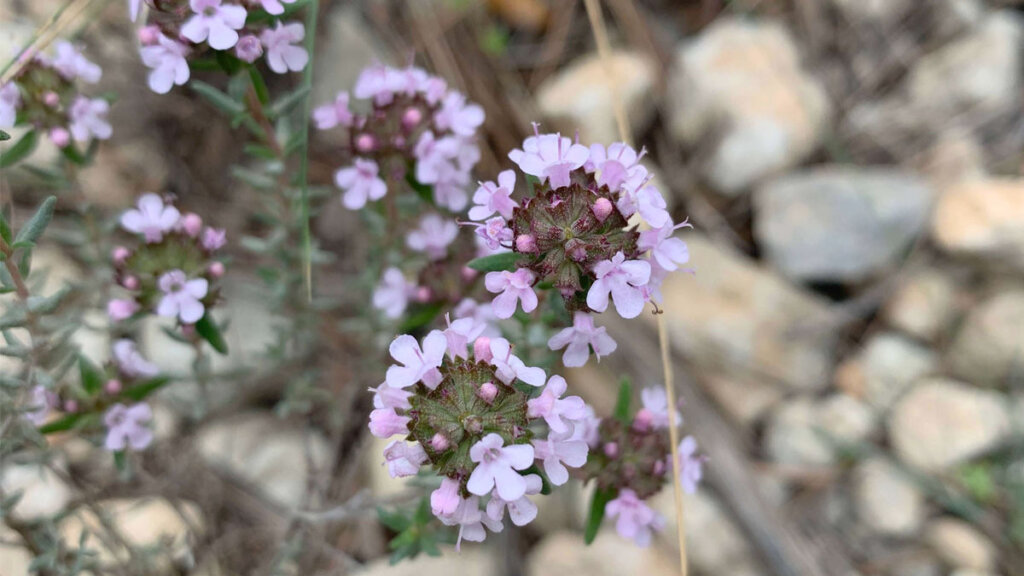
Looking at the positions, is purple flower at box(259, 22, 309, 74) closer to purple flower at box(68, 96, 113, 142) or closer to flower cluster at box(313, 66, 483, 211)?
flower cluster at box(313, 66, 483, 211)

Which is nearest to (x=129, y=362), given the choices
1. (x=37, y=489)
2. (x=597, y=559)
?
(x=37, y=489)

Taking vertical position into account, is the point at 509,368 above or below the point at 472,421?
above

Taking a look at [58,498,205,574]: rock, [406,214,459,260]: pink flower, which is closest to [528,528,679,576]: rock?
[58,498,205,574]: rock

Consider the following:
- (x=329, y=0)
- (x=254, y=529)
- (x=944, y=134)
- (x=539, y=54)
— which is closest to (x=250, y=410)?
(x=254, y=529)

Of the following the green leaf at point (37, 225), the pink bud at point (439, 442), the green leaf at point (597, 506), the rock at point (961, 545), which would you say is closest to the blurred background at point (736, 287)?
the rock at point (961, 545)

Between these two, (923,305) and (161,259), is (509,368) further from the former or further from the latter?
(923,305)

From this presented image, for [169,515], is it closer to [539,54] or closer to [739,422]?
[739,422]
